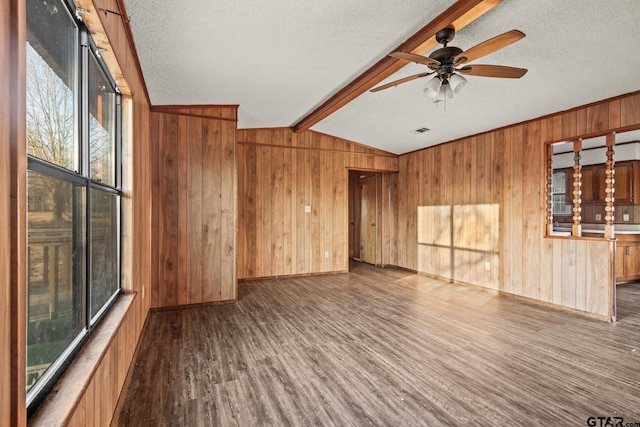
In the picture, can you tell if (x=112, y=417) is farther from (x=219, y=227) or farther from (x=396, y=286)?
(x=396, y=286)

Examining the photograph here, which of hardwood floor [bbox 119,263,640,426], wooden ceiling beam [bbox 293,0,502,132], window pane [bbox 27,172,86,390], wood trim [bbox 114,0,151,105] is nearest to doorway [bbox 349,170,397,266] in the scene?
hardwood floor [bbox 119,263,640,426]

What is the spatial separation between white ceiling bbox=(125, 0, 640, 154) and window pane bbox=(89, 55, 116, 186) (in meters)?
0.57

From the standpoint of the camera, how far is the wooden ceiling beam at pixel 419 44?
2.23m

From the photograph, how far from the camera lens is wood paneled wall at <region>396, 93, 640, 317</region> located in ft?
Result: 12.5

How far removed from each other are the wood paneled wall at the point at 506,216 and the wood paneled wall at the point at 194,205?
375 centimetres

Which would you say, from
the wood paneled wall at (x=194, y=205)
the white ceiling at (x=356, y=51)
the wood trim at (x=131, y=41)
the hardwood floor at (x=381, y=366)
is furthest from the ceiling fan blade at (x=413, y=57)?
the wood paneled wall at (x=194, y=205)

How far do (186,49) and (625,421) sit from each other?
405 centimetres

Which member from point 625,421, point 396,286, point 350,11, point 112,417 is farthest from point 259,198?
point 625,421

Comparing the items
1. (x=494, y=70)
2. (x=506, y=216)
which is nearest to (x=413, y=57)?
(x=494, y=70)

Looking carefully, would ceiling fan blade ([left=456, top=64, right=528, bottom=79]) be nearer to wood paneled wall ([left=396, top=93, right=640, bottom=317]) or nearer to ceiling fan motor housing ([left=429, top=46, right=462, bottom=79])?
ceiling fan motor housing ([left=429, top=46, right=462, bottom=79])

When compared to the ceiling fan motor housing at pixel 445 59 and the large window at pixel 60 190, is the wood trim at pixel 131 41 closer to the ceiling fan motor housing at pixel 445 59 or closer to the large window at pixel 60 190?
the large window at pixel 60 190

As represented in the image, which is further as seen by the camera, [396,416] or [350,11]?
[350,11]

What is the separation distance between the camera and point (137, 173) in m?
2.82

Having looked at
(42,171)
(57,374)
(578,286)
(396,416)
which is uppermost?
(42,171)
